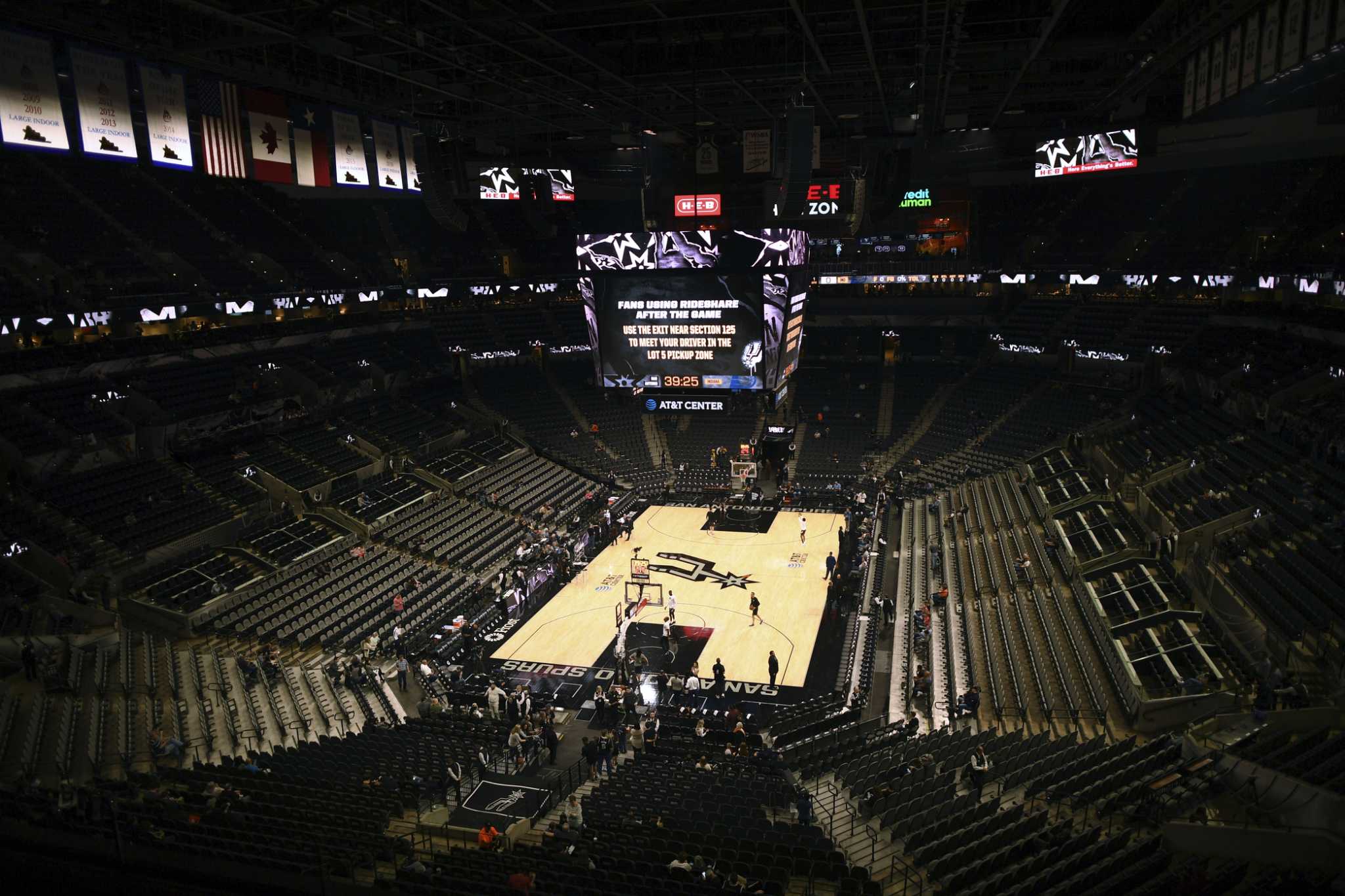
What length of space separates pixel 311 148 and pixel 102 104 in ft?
16.7

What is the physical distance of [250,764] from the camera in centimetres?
1387

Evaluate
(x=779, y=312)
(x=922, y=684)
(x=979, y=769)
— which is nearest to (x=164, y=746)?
(x=979, y=769)

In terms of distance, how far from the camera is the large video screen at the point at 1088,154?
24.8 metres

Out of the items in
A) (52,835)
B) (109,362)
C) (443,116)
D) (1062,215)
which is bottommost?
(52,835)

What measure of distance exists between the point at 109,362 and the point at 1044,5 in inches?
1083

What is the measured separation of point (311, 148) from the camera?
21.8 m

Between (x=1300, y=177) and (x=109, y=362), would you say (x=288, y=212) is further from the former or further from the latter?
(x=1300, y=177)

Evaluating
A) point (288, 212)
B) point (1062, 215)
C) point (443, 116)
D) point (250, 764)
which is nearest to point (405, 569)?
Result: point (250, 764)

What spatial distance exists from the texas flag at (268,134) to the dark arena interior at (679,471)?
8 cm

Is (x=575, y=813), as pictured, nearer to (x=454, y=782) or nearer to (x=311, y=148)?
(x=454, y=782)

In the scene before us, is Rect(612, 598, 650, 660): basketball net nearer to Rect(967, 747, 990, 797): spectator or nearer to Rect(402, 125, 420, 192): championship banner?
Rect(967, 747, 990, 797): spectator

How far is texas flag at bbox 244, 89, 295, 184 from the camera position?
20.2m

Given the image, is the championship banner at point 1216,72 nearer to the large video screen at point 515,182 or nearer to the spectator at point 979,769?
the spectator at point 979,769

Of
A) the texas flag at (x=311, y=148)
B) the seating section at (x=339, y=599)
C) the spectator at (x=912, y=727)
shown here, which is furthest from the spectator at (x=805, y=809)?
the texas flag at (x=311, y=148)
